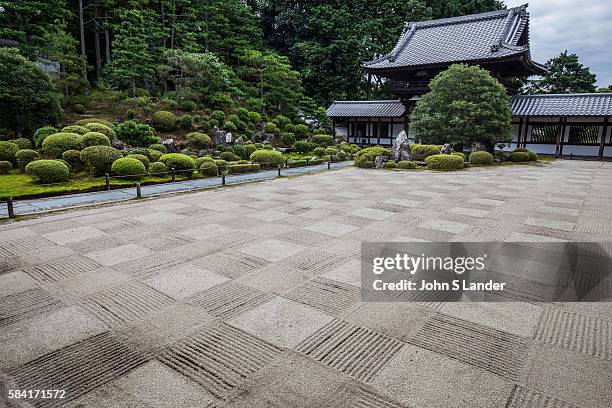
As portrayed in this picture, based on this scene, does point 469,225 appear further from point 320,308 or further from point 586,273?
point 320,308

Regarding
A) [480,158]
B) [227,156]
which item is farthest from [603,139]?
[227,156]

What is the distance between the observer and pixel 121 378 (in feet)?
11.4

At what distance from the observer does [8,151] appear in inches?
622

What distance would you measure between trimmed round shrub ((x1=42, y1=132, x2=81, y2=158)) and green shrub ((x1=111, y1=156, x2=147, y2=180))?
87.0 inches

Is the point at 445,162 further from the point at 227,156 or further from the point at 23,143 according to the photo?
the point at 23,143

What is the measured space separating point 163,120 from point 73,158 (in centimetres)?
889

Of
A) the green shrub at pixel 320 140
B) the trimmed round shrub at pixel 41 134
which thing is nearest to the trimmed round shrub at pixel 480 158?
the green shrub at pixel 320 140

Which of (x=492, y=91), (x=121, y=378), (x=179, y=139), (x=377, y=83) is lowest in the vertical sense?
(x=121, y=378)

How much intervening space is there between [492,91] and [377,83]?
26.0 meters

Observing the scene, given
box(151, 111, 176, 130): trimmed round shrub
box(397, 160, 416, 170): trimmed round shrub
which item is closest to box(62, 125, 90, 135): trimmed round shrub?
box(151, 111, 176, 130): trimmed round shrub

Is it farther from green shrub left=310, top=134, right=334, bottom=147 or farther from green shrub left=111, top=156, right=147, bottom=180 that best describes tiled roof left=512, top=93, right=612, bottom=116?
green shrub left=111, top=156, right=147, bottom=180

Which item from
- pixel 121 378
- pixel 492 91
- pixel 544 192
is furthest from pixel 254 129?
pixel 121 378

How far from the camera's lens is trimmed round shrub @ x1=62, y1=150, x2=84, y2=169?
1488cm

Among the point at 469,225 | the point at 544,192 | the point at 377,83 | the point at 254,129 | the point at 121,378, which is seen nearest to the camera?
the point at 121,378
